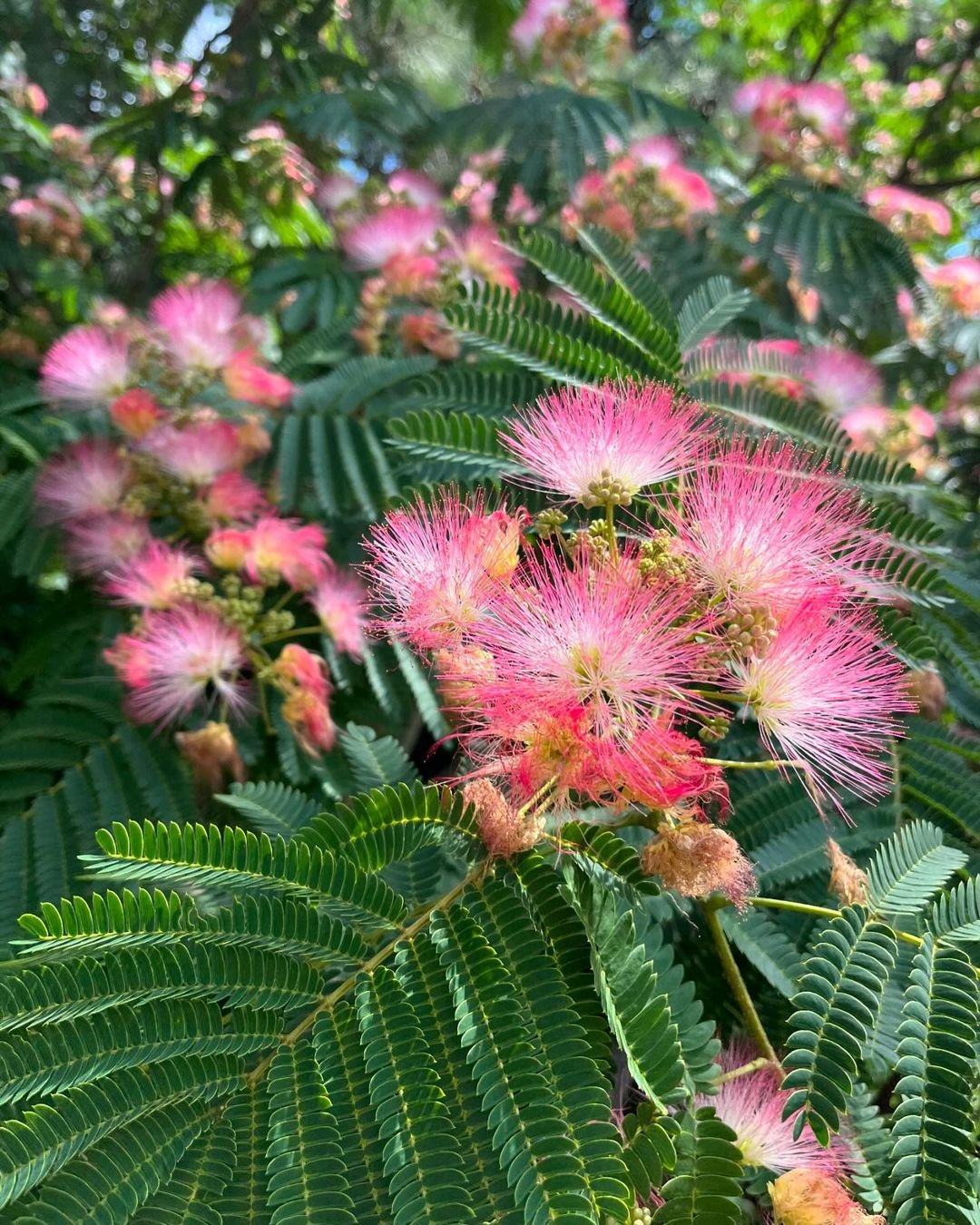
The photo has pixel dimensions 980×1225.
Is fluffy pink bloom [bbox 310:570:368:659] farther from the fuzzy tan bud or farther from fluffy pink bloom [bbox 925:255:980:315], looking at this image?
fluffy pink bloom [bbox 925:255:980:315]

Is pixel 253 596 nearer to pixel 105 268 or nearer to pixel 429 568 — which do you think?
pixel 429 568

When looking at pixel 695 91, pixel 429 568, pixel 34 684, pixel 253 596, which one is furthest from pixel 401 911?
pixel 695 91

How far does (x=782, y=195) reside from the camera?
3191mm

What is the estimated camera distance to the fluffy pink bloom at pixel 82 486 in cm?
230

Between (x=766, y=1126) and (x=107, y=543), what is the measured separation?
6.21 ft

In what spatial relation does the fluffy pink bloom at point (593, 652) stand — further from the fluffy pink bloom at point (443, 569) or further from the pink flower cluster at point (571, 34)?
the pink flower cluster at point (571, 34)

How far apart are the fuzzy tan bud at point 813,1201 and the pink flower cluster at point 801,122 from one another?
356 centimetres

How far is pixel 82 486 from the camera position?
2.31m

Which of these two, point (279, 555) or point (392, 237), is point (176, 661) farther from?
point (392, 237)

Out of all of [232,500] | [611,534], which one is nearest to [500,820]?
[611,534]

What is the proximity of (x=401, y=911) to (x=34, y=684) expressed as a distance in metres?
1.43

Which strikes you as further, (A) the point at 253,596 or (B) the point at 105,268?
(B) the point at 105,268

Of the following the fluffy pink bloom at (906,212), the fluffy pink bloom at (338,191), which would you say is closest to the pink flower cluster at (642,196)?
the fluffy pink bloom at (906,212)

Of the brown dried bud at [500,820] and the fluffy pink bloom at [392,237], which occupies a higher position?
the fluffy pink bloom at [392,237]
